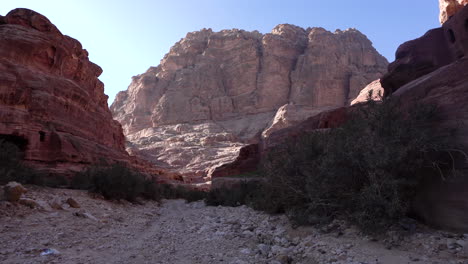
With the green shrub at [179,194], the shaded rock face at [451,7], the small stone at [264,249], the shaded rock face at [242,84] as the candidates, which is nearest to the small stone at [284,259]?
the small stone at [264,249]

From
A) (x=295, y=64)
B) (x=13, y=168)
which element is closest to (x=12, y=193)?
(x=13, y=168)

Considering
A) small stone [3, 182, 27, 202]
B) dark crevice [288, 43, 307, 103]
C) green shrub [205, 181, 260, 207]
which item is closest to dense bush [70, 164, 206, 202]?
green shrub [205, 181, 260, 207]

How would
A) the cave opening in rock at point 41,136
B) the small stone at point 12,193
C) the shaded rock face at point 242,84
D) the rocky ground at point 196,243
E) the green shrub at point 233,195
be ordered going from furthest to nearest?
the shaded rock face at point 242,84, the cave opening in rock at point 41,136, the green shrub at point 233,195, the small stone at point 12,193, the rocky ground at point 196,243

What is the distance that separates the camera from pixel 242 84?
82.8 m

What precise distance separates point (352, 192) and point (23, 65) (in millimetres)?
23312

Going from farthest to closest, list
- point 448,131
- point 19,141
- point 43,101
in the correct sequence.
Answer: point 43,101
point 19,141
point 448,131

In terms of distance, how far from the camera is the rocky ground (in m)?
4.37

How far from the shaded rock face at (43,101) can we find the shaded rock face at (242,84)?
38.3 metres

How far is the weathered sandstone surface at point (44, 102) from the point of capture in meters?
18.8

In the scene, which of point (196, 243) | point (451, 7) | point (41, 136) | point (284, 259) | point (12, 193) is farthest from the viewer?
point (41, 136)

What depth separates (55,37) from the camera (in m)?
24.2

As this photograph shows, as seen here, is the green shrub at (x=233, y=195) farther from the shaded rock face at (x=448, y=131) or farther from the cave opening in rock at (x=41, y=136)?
the cave opening in rock at (x=41, y=136)

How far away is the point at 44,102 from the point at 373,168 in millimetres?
21679

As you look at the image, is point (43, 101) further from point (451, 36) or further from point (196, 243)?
point (451, 36)
